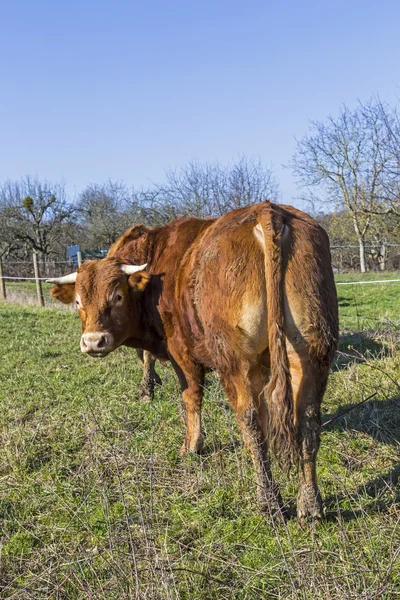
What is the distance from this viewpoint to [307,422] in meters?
2.90

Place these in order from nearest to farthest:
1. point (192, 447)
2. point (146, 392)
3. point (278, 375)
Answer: point (278, 375)
point (192, 447)
point (146, 392)

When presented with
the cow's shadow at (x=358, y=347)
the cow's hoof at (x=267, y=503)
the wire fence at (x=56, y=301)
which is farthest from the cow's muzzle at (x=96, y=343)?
the cow's shadow at (x=358, y=347)

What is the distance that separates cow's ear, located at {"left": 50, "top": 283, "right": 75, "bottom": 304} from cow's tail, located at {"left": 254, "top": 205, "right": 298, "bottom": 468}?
9.26ft

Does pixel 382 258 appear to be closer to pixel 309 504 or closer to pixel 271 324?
pixel 309 504

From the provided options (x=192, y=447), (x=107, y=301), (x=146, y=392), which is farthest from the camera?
(x=146, y=392)

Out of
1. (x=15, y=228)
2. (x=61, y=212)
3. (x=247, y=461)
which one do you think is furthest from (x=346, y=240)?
(x=247, y=461)

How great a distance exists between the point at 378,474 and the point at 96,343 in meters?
2.44

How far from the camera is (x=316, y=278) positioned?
2928 mm

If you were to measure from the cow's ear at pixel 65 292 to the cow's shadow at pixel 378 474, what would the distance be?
2810mm

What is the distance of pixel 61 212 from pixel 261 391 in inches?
1443

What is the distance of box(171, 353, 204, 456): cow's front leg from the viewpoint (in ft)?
13.8

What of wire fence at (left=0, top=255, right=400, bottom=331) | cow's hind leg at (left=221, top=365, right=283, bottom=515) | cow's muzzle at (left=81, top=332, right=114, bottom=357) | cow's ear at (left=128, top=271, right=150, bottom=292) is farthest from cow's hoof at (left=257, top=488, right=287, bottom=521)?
wire fence at (left=0, top=255, right=400, bottom=331)

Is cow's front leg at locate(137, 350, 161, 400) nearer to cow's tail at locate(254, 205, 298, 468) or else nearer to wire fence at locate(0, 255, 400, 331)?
wire fence at locate(0, 255, 400, 331)

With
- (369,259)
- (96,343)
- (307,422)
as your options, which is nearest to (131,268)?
(96,343)
